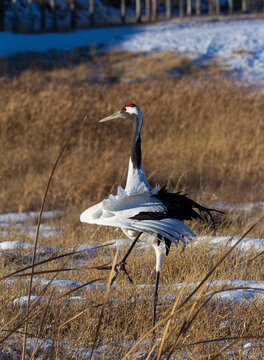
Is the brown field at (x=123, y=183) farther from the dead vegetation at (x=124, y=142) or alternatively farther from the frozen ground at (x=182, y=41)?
the frozen ground at (x=182, y=41)

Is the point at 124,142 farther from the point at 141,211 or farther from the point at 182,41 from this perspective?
the point at 182,41

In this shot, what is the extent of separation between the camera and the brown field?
204 centimetres

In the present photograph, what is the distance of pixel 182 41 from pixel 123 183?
19566 mm

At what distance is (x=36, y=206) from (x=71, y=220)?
2.88 feet

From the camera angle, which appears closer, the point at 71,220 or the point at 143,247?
the point at 143,247

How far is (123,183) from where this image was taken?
585 centimetres

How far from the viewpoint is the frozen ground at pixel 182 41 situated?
20.2m

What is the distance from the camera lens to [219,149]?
695 centimetres

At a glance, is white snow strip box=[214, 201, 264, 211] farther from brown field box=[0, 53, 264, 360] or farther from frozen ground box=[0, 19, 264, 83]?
frozen ground box=[0, 19, 264, 83]

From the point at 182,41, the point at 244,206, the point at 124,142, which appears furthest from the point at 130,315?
the point at 182,41

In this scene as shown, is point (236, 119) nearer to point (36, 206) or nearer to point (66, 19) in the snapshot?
point (36, 206)

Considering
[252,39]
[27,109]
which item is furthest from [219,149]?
[252,39]

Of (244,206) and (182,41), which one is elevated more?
(182,41)

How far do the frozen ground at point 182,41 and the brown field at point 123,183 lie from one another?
9.69m
